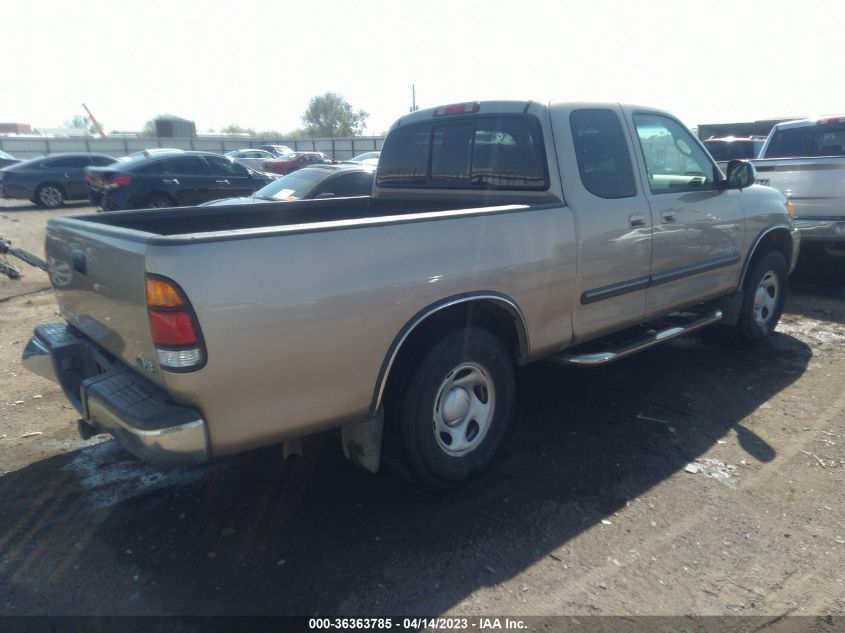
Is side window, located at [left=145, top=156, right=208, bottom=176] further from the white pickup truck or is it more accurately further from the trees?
the trees

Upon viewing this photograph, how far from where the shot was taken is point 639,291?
4320 mm

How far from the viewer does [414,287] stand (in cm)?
296

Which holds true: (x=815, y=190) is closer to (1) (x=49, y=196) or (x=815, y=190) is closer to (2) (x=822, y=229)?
(2) (x=822, y=229)

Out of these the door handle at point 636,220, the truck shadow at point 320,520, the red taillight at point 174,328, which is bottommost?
the truck shadow at point 320,520

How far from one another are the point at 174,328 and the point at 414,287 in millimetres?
1067

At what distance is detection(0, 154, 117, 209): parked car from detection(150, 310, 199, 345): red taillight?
686 inches

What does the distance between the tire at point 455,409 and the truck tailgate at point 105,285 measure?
4.00 feet

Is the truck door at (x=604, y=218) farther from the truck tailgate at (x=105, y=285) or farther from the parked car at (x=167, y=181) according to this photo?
the parked car at (x=167, y=181)

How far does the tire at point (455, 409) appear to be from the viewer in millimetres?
3182

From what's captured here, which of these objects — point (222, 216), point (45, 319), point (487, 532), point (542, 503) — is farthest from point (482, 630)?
point (45, 319)

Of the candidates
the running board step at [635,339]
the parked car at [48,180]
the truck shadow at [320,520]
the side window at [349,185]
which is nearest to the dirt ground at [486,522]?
the truck shadow at [320,520]

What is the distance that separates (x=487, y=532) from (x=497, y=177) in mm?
2216

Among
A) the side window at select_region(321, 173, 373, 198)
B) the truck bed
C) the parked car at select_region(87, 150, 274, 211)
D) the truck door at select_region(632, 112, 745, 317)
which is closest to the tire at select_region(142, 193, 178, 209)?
the parked car at select_region(87, 150, 274, 211)

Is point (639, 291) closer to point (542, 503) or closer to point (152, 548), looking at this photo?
point (542, 503)
